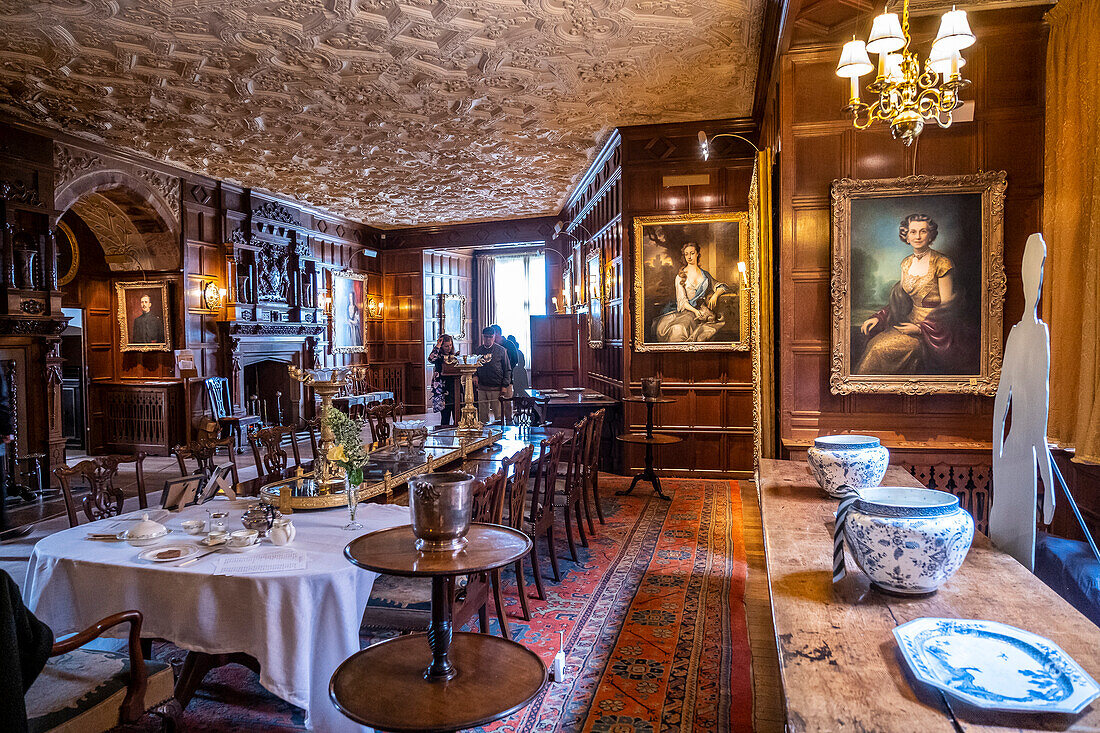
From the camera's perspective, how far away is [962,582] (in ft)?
5.52

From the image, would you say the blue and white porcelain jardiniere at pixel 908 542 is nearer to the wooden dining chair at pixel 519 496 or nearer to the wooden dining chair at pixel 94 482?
the wooden dining chair at pixel 519 496

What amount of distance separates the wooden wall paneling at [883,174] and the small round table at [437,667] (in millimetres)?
3295

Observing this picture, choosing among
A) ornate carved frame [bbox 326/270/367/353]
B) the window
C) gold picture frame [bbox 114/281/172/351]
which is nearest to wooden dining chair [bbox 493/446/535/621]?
gold picture frame [bbox 114/281/172/351]

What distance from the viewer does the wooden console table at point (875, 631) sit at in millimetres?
1089

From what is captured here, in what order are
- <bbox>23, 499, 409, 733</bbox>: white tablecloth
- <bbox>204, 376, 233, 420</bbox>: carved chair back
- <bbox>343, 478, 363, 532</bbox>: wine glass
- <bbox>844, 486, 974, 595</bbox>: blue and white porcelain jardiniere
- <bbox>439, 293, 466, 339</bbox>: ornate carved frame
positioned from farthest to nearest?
1. <bbox>439, 293, 466, 339</bbox>: ornate carved frame
2. <bbox>204, 376, 233, 420</bbox>: carved chair back
3. <bbox>343, 478, 363, 532</bbox>: wine glass
4. <bbox>23, 499, 409, 733</bbox>: white tablecloth
5. <bbox>844, 486, 974, 595</bbox>: blue and white porcelain jardiniere

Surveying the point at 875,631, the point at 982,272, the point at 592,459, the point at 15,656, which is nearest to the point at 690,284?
the point at 592,459

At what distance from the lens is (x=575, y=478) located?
5168 mm

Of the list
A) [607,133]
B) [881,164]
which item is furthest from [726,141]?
[881,164]

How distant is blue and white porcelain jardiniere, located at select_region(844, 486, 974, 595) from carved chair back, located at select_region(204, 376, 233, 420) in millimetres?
10283

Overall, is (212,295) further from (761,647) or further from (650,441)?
(761,647)

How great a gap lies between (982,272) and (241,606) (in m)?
4.72

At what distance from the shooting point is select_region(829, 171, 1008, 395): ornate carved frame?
4.43 metres

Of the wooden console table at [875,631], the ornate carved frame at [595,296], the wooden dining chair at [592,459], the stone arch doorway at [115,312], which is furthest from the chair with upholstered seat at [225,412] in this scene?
the wooden console table at [875,631]

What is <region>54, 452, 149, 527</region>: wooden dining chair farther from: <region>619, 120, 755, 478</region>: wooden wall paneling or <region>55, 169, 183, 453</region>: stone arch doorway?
<region>55, 169, 183, 453</region>: stone arch doorway
